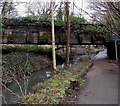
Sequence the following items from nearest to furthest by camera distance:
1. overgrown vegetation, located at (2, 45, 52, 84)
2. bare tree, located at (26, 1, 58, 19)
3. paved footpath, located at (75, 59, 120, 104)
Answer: paved footpath, located at (75, 59, 120, 104), overgrown vegetation, located at (2, 45, 52, 84), bare tree, located at (26, 1, 58, 19)

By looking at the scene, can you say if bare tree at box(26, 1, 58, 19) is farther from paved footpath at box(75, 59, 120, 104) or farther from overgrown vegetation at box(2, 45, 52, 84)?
paved footpath at box(75, 59, 120, 104)

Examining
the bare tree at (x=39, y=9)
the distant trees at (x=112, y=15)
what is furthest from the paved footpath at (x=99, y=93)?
the bare tree at (x=39, y=9)

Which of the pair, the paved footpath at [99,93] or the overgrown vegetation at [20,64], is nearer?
the paved footpath at [99,93]

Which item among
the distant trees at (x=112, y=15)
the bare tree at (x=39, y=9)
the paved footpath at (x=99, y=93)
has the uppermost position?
the bare tree at (x=39, y=9)

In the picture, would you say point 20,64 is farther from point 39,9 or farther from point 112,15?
point 39,9

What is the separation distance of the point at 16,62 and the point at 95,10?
17351 millimetres

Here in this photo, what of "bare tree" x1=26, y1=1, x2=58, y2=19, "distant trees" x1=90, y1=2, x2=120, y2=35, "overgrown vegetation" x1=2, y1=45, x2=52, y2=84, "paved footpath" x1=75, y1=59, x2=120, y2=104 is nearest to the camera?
"paved footpath" x1=75, y1=59, x2=120, y2=104

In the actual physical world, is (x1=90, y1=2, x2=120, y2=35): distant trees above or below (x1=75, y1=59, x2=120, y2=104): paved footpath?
above

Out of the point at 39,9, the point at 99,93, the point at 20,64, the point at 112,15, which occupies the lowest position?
the point at 99,93

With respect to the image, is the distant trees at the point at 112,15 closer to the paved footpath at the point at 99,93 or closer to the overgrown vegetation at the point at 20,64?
the paved footpath at the point at 99,93

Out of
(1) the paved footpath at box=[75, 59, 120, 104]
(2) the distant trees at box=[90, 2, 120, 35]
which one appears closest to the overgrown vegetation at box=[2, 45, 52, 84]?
(1) the paved footpath at box=[75, 59, 120, 104]

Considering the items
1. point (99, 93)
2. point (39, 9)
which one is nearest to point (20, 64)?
point (99, 93)

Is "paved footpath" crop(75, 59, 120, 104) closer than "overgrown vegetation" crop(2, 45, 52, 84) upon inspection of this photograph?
Yes

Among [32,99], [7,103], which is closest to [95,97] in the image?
[32,99]
